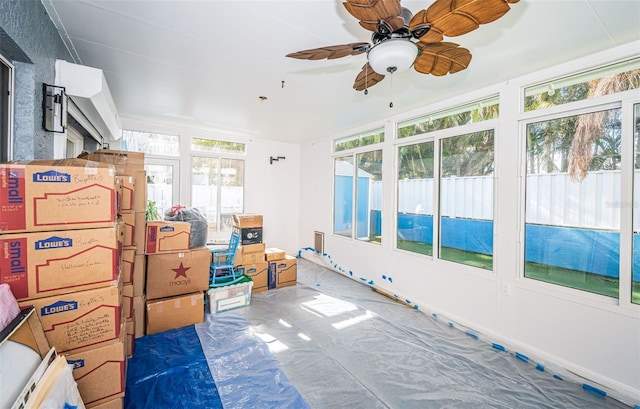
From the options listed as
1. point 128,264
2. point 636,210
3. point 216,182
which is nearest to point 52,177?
point 128,264

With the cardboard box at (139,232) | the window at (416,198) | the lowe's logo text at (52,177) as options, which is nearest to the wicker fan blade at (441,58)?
the window at (416,198)

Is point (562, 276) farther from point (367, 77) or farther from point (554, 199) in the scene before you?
point (367, 77)

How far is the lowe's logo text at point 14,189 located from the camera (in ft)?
3.72

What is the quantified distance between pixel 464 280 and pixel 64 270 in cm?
320

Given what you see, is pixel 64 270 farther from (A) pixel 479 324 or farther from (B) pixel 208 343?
(A) pixel 479 324

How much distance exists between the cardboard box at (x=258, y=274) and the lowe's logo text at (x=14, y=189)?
103 inches

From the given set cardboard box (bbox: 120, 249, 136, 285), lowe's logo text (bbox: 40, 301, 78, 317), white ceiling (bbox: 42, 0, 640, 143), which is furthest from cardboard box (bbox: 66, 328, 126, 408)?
white ceiling (bbox: 42, 0, 640, 143)

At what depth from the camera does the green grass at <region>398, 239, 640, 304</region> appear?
1965 millimetres

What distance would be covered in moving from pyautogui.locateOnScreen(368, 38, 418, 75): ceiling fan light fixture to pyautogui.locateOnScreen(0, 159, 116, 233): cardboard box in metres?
1.52

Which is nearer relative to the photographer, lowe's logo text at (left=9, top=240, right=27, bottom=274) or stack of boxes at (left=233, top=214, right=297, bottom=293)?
lowe's logo text at (left=9, top=240, right=27, bottom=274)

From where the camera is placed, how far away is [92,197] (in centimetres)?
134

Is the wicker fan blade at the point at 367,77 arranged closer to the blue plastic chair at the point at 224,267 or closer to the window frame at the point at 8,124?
the window frame at the point at 8,124

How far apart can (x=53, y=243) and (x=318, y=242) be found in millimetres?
4186

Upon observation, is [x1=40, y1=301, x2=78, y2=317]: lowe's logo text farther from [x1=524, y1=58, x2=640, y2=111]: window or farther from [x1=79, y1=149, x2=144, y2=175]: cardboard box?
[x1=524, y1=58, x2=640, y2=111]: window
